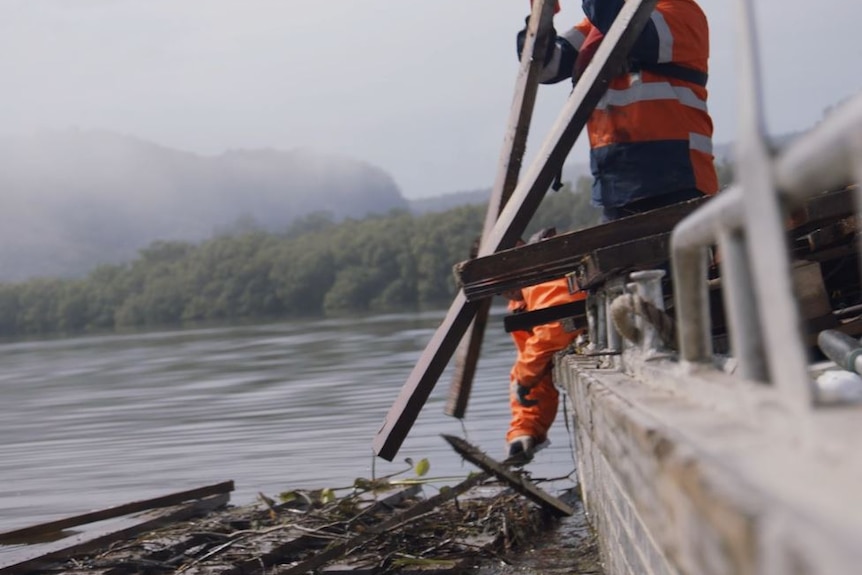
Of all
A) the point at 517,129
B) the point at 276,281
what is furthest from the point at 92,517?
the point at 276,281

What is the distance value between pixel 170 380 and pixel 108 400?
371cm

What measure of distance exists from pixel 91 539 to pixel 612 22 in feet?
12.4

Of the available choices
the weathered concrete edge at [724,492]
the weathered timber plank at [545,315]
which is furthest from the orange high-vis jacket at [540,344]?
the weathered concrete edge at [724,492]

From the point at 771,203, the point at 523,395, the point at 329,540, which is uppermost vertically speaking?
the point at 771,203

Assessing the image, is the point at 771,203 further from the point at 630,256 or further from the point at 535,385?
the point at 535,385

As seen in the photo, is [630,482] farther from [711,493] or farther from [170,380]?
[170,380]

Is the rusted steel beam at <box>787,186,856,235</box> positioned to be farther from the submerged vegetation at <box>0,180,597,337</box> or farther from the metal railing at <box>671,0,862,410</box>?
→ the submerged vegetation at <box>0,180,597,337</box>

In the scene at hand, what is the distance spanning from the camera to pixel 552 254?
504 centimetres

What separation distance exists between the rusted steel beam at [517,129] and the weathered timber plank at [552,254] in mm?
1113

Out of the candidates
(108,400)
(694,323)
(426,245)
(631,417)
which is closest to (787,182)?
(694,323)

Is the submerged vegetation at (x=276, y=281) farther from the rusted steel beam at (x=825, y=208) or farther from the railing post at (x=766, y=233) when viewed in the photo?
the railing post at (x=766, y=233)

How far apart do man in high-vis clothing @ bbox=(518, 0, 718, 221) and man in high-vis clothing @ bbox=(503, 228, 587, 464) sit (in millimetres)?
1719

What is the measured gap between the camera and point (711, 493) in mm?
1567

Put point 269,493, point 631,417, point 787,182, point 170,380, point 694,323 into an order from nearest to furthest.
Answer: point 787,182 → point 694,323 → point 631,417 → point 269,493 → point 170,380
